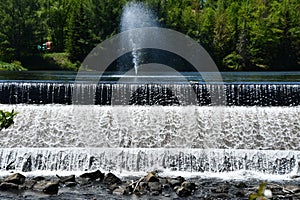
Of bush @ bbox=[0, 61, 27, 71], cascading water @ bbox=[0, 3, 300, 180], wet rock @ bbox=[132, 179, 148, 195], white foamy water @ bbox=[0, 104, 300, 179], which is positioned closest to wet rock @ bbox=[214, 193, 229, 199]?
wet rock @ bbox=[132, 179, 148, 195]

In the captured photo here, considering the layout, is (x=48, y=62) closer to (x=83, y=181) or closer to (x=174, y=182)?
(x=83, y=181)

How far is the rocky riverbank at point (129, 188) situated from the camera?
11.6 m

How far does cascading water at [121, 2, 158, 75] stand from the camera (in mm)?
45156

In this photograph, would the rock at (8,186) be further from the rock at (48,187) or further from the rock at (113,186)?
the rock at (113,186)

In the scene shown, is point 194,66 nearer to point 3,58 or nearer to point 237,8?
point 237,8

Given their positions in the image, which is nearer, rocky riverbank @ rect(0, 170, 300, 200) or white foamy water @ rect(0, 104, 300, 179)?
rocky riverbank @ rect(0, 170, 300, 200)

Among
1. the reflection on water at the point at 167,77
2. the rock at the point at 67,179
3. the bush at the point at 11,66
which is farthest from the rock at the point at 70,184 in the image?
the bush at the point at 11,66

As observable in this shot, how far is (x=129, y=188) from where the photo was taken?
11961 mm

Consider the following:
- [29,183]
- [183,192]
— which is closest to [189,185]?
[183,192]

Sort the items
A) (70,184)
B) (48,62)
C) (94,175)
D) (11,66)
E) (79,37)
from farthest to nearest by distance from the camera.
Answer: (79,37)
(48,62)
(11,66)
(94,175)
(70,184)

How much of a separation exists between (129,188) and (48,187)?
1.89 metres

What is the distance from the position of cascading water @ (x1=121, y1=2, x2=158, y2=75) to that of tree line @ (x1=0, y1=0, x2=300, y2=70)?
0.62 metres

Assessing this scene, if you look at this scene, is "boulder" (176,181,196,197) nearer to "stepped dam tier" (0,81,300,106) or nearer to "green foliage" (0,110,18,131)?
"green foliage" (0,110,18,131)

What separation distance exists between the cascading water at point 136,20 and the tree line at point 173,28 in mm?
616
